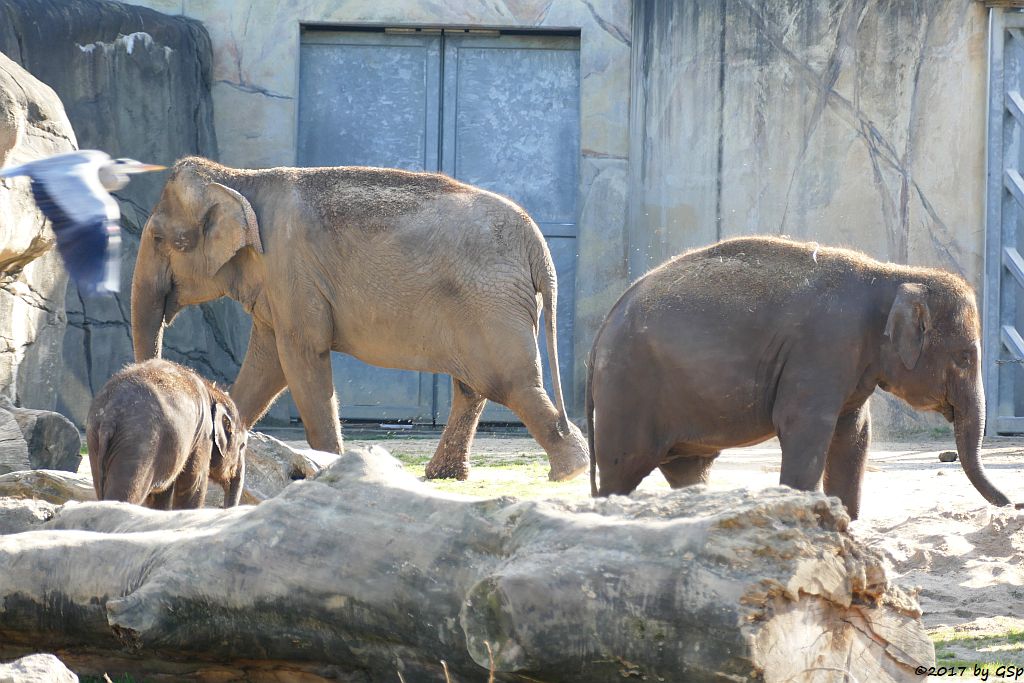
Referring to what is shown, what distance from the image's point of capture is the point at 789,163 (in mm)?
12602

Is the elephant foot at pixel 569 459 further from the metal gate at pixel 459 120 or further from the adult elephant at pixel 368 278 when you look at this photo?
the metal gate at pixel 459 120

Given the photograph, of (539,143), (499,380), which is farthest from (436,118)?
(499,380)

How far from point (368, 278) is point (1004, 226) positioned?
21.0 ft

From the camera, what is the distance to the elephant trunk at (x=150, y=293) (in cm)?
833

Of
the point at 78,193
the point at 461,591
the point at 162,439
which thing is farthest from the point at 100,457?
the point at 461,591

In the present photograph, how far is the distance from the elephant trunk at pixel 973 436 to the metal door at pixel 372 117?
25.6 ft

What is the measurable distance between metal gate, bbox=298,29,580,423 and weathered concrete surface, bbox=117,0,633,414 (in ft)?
0.65

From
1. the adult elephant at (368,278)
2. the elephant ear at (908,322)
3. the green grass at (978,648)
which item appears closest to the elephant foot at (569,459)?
the adult elephant at (368,278)

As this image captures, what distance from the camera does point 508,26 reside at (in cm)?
1295

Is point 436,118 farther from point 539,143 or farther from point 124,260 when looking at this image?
point 124,260

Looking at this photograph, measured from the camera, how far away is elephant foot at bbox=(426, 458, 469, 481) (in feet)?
27.0

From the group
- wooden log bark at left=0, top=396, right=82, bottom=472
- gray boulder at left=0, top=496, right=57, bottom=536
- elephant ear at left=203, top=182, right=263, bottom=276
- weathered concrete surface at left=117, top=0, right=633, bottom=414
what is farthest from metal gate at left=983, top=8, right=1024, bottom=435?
gray boulder at left=0, top=496, right=57, bottom=536

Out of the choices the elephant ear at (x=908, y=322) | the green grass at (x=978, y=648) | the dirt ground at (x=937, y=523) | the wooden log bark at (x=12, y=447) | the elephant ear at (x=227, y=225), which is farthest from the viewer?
the elephant ear at (x=227, y=225)

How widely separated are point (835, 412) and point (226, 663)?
2871 mm
